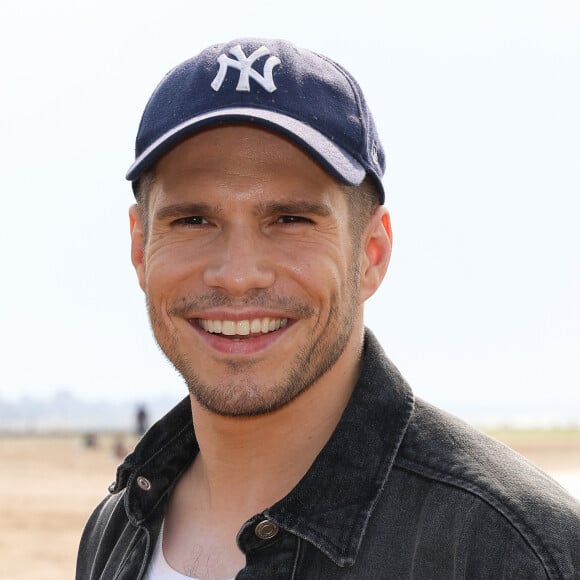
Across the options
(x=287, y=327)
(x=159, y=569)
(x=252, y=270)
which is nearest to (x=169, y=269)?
(x=252, y=270)

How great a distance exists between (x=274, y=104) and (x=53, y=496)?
62.2 ft

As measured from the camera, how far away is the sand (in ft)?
41.5

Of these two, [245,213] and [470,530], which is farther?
[245,213]

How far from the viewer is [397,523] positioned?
2432mm

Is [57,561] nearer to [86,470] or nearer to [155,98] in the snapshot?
[155,98]

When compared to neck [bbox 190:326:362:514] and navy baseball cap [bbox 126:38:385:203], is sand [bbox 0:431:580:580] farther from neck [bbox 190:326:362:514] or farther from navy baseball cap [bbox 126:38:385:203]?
navy baseball cap [bbox 126:38:385:203]

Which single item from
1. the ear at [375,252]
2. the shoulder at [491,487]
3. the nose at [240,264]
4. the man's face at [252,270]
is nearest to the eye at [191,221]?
Result: the man's face at [252,270]

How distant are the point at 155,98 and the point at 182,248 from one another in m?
0.47

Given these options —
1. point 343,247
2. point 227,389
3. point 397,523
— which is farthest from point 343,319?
point 397,523

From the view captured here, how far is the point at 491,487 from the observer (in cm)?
237

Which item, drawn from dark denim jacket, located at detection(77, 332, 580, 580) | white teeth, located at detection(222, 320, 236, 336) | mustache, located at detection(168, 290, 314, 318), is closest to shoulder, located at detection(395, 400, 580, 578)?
dark denim jacket, located at detection(77, 332, 580, 580)

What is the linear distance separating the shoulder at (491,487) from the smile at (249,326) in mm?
450

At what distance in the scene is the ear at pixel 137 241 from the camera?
3119 mm

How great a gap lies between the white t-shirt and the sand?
29.9 feet
